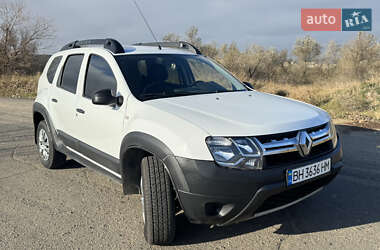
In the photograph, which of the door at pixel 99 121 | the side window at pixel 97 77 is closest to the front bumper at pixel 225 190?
the door at pixel 99 121

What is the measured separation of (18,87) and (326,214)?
61.1ft

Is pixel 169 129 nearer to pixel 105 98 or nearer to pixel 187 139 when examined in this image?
pixel 187 139

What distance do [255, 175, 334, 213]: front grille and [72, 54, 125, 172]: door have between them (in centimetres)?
144

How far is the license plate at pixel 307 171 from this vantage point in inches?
94.9

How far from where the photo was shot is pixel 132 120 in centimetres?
285

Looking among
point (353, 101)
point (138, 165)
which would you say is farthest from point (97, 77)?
point (353, 101)

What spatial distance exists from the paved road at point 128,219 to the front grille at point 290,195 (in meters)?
0.42

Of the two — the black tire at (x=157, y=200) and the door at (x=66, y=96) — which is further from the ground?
the door at (x=66, y=96)

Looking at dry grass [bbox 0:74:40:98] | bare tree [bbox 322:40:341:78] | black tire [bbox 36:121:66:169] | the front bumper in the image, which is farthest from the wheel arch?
bare tree [bbox 322:40:341:78]

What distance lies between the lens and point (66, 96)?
4.00 metres

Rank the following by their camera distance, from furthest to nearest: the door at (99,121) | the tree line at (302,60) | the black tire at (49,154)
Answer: the tree line at (302,60) → the black tire at (49,154) → the door at (99,121)

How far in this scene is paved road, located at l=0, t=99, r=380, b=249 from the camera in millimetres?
2783

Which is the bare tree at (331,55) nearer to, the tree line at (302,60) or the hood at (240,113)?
the tree line at (302,60)

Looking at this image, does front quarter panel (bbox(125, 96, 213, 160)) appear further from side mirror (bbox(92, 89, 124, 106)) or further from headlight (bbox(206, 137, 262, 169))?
side mirror (bbox(92, 89, 124, 106))
